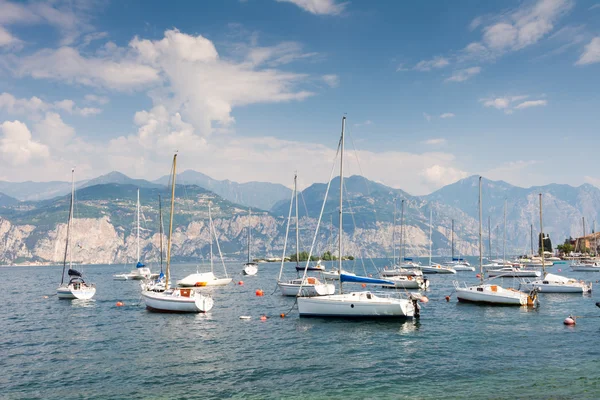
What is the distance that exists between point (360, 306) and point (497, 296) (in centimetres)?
2456

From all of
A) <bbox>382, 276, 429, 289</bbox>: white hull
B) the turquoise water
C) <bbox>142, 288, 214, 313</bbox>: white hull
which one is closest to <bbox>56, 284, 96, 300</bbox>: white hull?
the turquoise water

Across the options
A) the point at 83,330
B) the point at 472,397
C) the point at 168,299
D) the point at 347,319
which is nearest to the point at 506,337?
the point at 347,319

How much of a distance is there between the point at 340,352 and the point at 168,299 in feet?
92.8

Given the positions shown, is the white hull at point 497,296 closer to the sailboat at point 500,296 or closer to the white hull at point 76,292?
the sailboat at point 500,296

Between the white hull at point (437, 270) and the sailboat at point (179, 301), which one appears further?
the white hull at point (437, 270)

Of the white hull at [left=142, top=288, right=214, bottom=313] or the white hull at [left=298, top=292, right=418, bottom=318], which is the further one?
the white hull at [left=142, top=288, right=214, bottom=313]

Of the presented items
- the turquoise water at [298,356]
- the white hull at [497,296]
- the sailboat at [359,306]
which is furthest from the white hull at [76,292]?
the white hull at [497,296]

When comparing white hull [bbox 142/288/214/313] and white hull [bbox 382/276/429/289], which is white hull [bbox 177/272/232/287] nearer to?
white hull [bbox 382/276/429/289]

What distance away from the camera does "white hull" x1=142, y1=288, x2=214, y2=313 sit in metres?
56.4

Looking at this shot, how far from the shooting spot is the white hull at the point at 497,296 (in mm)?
62062

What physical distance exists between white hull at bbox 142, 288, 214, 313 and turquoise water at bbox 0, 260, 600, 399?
5.49 feet

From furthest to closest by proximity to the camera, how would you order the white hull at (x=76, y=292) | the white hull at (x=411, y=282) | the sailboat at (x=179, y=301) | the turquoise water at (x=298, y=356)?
1. the white hull at (x=411, y=282)
2. the white hull at (x=76, y=292)
3. the sailboat at (x=179, y=301)
4. the turquoise water at (x=298, y=356)

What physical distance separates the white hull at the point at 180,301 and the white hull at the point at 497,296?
37.2 meters

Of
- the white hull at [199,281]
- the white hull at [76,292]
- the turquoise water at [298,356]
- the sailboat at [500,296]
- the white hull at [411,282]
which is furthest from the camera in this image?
the white hull at [199,281]
